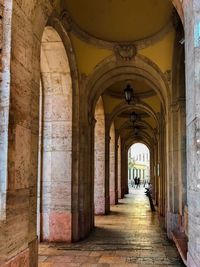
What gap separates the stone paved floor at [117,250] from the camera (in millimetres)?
6191

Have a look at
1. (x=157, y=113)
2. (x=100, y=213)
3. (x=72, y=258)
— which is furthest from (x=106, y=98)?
(x=72, y=258)

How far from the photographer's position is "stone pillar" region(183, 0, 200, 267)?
3.31 meters

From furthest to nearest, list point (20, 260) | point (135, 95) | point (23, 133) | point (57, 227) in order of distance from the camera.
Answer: point (135, 95), point (57, 227), point (23, 133), point (20, 260)

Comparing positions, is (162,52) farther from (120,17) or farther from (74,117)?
(74,117)

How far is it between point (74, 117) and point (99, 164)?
514 cm

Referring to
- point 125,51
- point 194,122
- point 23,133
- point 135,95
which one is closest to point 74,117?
point 125,51

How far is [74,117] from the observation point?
8.45 metres

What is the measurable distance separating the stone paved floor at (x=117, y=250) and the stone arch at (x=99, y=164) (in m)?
2.92

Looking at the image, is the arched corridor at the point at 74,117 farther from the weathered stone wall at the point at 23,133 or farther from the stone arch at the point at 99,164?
the stone arch at the point at 99,164

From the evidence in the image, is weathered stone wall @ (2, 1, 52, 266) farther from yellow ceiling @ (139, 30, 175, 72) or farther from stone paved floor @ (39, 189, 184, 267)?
yellow ceiling @ (139, 30, 175, 72)

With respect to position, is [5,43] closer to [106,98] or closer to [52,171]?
[52,171]

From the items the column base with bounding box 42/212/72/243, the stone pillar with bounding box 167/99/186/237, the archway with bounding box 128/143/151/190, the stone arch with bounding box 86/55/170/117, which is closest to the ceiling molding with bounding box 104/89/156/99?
the stone arch with bounding box 86/55/170/117

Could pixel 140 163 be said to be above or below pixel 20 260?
above

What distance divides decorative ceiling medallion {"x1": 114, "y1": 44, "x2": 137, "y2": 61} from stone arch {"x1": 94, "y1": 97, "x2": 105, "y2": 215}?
4052 mm
